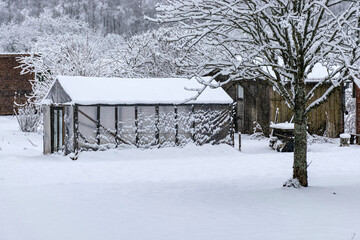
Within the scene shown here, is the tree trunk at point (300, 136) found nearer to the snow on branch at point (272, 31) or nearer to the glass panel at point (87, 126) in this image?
the snow on branch at point (272, 31)

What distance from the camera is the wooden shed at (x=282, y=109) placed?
1052 inches

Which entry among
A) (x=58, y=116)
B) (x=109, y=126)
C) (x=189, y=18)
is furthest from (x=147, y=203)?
(x=58, y=116)

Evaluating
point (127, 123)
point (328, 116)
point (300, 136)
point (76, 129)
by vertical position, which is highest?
point (300, 136)

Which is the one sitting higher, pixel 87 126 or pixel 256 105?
pixel 256 105

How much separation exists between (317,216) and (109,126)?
12443mm

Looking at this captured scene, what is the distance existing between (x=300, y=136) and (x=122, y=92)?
425 inches

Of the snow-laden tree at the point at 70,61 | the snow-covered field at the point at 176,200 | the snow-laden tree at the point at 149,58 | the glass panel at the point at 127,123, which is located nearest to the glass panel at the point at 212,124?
the glass panel at the point at 127,123

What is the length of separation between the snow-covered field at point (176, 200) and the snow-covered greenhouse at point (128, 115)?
66.0 inches

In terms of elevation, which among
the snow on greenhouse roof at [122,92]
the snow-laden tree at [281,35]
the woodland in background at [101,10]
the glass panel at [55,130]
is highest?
the woodland in background at [101,10]

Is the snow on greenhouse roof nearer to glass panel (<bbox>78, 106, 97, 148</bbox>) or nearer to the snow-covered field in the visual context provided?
glass panel (<bbox>78, 106, 97, 148</bbox>)

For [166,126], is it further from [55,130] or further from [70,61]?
[70,61]

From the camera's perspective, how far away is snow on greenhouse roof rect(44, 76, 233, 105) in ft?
63.0

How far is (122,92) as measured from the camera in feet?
66.1

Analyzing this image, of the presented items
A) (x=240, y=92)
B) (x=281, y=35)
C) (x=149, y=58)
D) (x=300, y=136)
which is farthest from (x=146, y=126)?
(x=149, y=58)
